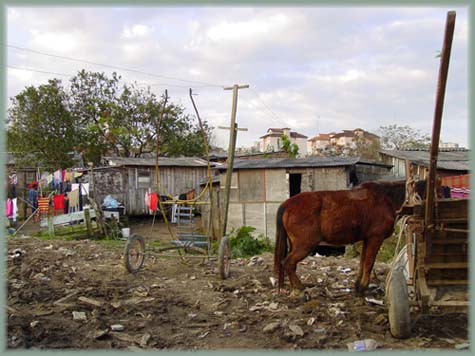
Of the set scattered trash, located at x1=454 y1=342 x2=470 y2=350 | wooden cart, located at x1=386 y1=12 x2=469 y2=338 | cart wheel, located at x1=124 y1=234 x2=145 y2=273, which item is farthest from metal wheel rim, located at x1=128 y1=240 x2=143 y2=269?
scattered trash, located at x1=454 y1=342 x2=470 y2=350

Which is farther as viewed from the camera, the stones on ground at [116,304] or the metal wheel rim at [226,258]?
the metal wheel rim at [226,258]

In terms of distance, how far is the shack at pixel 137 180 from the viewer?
25156 mm

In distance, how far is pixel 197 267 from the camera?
9.41m

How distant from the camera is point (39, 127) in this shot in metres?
29.1

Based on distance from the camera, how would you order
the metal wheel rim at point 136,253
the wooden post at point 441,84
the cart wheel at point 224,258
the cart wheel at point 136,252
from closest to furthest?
1. the wooden post at point 441,84
2. the cart wheel at point 224,258
3. the cart wheel at point 136,252
4. the metal wheel rim at point 136,253

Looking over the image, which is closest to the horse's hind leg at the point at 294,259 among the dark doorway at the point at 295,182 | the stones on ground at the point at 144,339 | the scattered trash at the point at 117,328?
the stones on ground at the point at 144,339

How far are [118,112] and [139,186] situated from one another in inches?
320

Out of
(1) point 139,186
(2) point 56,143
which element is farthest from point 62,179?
(2) point 56,143

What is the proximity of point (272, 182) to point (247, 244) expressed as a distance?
350 centimetres

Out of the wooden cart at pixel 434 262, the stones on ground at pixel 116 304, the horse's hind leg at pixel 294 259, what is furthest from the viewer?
the horse's hind leg at pixel 294 259

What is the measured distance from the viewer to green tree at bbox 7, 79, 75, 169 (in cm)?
2886

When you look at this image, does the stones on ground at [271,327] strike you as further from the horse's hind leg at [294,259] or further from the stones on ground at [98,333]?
the stones on ground at [98,333]

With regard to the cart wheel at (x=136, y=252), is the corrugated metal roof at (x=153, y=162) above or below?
above

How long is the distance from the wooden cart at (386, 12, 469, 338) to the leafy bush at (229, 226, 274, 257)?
9715mm
